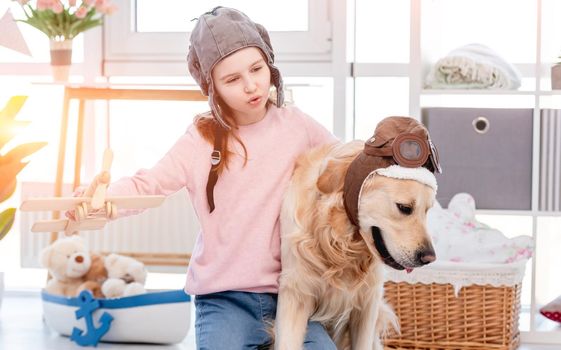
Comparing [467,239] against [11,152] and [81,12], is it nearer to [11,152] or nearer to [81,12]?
[81,12]

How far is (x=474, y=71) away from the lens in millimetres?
2949

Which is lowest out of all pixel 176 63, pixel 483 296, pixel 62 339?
pixel 62 339

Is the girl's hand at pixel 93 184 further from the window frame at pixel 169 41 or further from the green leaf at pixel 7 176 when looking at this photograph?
the window frame at pixel 169 41

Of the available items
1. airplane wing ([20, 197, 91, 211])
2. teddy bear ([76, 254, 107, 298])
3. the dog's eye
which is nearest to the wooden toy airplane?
airplane wing ([20, 197, 91, 211])

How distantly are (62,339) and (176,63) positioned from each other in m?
1.19

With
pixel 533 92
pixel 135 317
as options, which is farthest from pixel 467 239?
pixel 135 317

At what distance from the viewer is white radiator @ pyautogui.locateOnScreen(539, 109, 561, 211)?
295 centimetres

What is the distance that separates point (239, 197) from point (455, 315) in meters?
1.20

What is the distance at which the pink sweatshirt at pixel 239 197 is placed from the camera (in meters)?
1.81

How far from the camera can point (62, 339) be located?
10.0ft

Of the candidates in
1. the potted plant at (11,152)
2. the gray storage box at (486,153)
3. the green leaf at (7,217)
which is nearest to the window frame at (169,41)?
the gray storage box at (486,153)

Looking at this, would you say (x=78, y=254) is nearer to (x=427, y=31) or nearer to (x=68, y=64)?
(x=68, y=64)

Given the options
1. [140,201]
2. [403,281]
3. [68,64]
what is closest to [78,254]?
[68,64]

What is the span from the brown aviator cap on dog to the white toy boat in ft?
4.69
